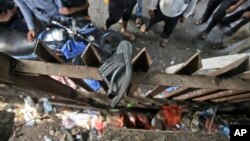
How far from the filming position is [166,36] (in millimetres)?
4777

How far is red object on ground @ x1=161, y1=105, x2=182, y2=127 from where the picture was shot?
356 centimetres

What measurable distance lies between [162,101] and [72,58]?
3.97 feet

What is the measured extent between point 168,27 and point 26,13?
6.88ft

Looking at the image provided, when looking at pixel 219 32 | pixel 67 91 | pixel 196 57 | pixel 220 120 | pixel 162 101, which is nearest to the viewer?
pixel 196 57

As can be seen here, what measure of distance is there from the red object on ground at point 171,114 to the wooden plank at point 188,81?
1.30 m

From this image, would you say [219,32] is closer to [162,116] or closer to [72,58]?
[162,116]

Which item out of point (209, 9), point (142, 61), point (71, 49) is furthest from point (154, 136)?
point (209, 9)

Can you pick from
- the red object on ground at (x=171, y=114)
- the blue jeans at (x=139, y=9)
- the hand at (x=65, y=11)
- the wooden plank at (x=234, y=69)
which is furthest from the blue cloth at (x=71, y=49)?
the wooden plank at (x=234, y=69)

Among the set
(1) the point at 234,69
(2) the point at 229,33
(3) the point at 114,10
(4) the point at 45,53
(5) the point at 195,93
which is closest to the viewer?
(4) the point at 45,53

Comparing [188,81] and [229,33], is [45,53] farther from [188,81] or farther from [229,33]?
[229,33]

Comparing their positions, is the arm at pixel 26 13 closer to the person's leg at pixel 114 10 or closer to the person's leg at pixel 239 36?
the person's leg at pixel 114 10

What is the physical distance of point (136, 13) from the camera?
486 centimetres

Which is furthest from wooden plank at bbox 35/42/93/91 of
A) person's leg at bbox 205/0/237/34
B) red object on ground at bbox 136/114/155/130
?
person's leg at bbox 205/0/237/34

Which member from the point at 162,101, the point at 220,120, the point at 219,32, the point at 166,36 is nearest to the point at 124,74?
the point at 162,101
